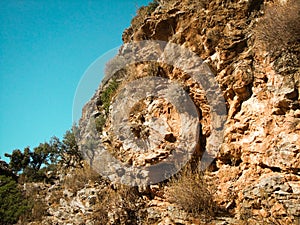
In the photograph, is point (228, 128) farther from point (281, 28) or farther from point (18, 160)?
point (18, 160)

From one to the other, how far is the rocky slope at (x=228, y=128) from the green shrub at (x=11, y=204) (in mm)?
3723

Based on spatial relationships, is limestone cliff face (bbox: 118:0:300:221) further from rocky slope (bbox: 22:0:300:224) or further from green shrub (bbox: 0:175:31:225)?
green shrub (bbox: 0:175:31:225)

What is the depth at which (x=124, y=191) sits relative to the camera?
20.2 feet

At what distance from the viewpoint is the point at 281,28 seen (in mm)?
4570

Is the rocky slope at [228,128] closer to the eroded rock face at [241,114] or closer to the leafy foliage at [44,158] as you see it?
the eroded rock face at [241,114]

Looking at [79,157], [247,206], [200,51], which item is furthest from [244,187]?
[79,157]

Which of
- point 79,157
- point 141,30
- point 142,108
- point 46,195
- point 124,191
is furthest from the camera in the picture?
point 79,157

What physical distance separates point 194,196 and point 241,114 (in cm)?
195

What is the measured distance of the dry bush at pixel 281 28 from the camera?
4449mm

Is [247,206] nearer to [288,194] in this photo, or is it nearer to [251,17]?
[288,194]

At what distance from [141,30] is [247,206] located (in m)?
6.87

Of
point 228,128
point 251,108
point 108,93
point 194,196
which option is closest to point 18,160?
point 108,93

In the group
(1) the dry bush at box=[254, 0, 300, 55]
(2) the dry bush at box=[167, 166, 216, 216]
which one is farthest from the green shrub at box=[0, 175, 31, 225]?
(1) the dry bush at box=[254, 0, 300, 55]

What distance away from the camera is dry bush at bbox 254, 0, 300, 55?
175 inches
